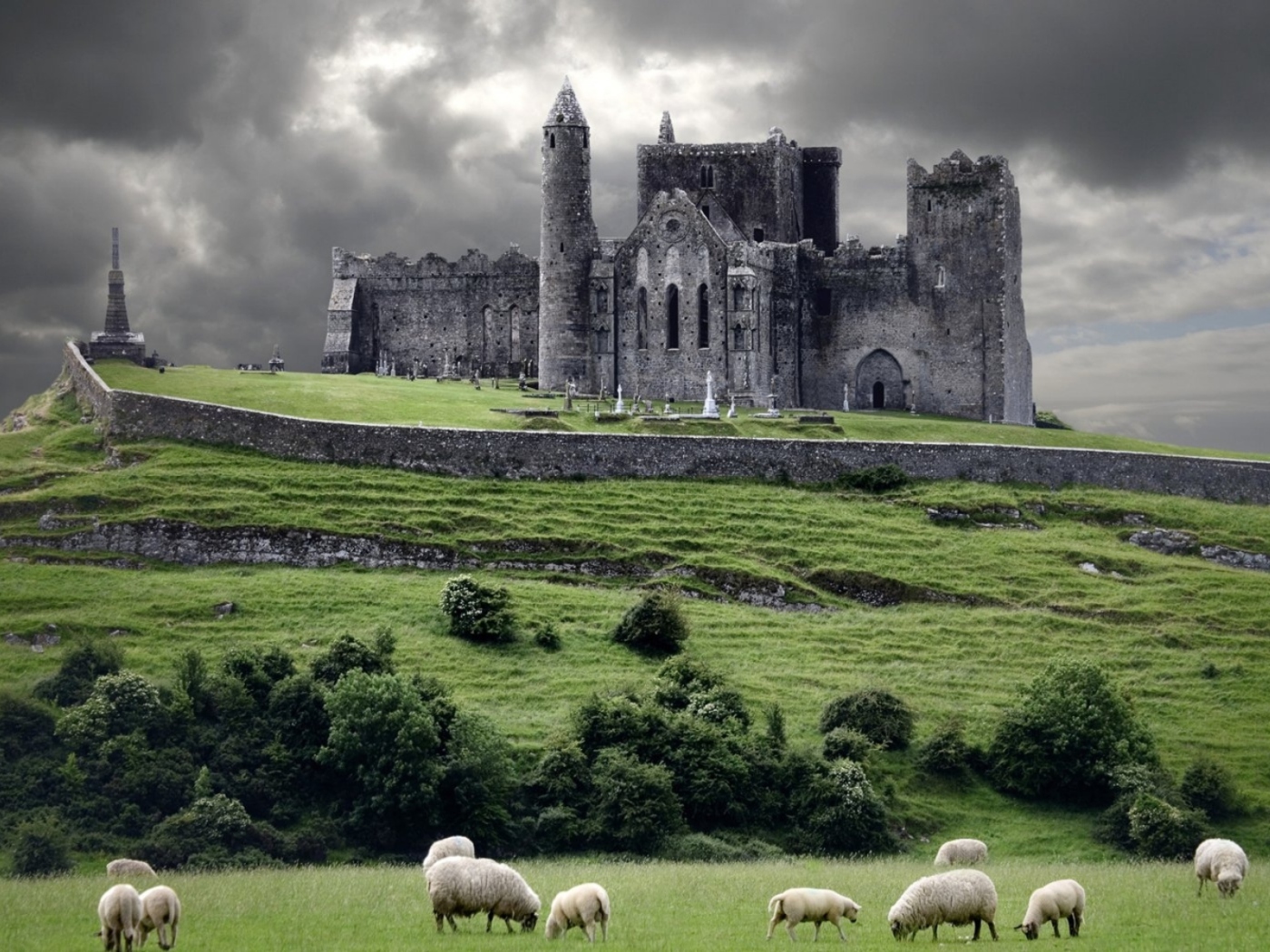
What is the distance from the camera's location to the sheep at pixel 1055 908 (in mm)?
37656

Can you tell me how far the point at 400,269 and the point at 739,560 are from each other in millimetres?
54321

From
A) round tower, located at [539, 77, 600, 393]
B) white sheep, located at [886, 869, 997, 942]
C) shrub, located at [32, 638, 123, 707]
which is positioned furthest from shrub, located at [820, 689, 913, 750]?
round tower, located at [539, 77, 600, 393]

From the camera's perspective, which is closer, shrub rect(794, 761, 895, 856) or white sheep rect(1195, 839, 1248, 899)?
white sheep rect(1195, 839, 1248, 899)

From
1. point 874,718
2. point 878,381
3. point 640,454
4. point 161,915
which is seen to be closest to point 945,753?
point 874,718

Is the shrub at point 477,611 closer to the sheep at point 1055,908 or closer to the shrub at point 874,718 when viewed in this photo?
the shrub at point 874,718

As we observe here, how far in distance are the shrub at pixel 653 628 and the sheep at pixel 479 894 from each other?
32.8 meters

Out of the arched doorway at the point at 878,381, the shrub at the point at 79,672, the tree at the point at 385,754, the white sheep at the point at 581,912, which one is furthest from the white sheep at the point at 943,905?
the arched doorway at the point at 878,381

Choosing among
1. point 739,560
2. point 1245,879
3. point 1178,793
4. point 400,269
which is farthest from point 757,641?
point 400,269

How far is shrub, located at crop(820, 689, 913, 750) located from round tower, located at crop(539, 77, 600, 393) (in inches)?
1851

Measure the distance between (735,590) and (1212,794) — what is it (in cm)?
2187

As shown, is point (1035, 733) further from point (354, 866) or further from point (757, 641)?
point (354, 866)

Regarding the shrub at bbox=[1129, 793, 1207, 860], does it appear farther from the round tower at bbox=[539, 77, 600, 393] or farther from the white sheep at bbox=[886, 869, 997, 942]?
the round tower at bbox=[539, 77, 600, 393]

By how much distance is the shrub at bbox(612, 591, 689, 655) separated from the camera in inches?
2798

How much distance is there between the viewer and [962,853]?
54.3 m
